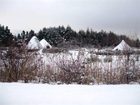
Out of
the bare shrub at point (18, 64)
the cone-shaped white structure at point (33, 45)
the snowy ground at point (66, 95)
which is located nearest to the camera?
the snowy ground at point (66, 95)

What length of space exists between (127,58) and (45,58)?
2.09 m

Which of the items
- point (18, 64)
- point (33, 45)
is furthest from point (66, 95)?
point (33, 45)

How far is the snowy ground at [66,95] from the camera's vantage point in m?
3.57

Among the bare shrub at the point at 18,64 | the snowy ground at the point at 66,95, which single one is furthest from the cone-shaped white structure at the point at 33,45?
the snowy ground at the point at 66,95

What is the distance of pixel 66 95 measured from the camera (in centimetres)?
372

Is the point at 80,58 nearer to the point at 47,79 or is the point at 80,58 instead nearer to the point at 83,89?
the point at 47,79

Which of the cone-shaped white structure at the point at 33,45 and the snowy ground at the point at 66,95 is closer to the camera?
the snowy ground at the point at 66,95

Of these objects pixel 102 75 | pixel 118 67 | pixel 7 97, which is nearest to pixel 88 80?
pixel 102 75

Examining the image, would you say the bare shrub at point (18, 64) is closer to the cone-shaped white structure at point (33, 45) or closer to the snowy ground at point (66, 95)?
the cone-shaped white structure at point (33, 45)

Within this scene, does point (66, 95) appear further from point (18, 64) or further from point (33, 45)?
point (33, 45)

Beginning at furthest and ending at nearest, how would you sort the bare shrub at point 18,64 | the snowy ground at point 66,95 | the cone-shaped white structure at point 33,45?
the cone-shaped white structure at point 33,45
the bare shrub at point 18,64
the snowy ground at point 66,95

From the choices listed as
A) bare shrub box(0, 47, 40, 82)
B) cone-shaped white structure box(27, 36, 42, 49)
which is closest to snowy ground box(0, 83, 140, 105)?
bare shrub box(0, 47, 40, 82)

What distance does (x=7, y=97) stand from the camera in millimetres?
3586

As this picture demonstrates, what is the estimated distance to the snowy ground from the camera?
3568 millimetres
